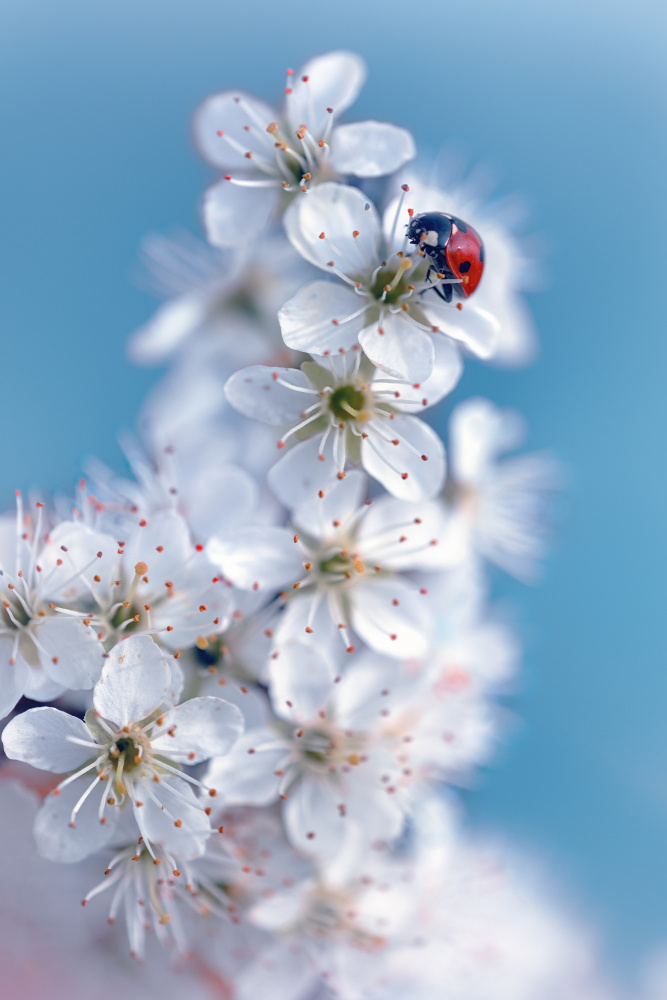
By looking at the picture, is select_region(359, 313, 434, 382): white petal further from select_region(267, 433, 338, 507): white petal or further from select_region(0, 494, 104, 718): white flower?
select_region(0, 494, 104, 718): white flower

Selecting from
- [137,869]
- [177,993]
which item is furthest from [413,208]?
[177,993]

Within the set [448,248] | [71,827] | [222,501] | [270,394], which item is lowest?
[71,827]

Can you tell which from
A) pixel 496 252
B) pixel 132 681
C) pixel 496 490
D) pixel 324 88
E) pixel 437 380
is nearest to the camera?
pixel 132 681

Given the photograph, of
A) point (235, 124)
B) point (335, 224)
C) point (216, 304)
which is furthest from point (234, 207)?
point (216, 304)

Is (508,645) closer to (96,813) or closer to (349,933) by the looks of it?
(349,933)

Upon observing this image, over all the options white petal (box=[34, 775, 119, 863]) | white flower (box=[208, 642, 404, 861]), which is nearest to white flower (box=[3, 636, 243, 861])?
white petal (box=[34, 775, 119, 863])

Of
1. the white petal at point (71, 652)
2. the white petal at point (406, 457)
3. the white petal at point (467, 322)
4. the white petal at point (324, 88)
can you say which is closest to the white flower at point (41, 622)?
the white petal at point (71, 652)

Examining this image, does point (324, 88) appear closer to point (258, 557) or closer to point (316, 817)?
point (258, 557)

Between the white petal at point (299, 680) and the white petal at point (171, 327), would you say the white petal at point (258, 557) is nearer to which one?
the white petal at point (299, 680)
